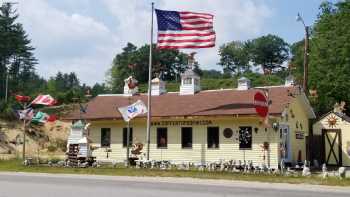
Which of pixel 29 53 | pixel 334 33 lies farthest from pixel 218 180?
pixel 29 53

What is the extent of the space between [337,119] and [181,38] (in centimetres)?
1083

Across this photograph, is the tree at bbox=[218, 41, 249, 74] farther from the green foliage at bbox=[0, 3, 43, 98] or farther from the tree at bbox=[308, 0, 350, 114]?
the tree at bbox=[308, 0, 350, 114]

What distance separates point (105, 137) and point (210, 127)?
24.2ft

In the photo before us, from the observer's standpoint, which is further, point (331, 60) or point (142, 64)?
point (142, 64)

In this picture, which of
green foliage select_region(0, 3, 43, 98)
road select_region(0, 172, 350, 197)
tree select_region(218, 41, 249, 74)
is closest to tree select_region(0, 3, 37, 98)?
green foliage select_region(0, 3, 43, 98)

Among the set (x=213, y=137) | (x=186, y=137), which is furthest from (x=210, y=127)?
(x=186, y=137)

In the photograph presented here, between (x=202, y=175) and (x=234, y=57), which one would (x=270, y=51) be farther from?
(x=202, y=175)

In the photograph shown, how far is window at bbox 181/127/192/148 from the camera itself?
3088 centimetres

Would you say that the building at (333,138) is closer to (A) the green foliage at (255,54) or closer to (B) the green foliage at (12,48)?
(B) the green foliage at (12,48)

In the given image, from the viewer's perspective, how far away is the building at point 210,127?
2859 cm

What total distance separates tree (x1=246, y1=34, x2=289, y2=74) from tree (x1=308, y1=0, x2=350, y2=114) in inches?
2518

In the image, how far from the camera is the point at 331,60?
138 ft

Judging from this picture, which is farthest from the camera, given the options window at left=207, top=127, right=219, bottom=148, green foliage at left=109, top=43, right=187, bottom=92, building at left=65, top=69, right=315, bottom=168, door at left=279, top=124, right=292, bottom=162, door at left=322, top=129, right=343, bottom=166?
green foliage at left=109, top=43, right=187, bottom=92

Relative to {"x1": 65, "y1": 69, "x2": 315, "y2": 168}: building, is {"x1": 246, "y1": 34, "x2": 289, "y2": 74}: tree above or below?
above
